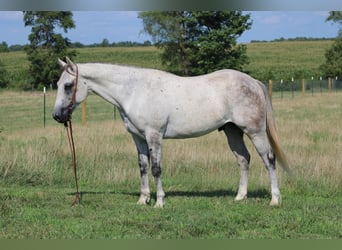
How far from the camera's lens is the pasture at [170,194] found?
596cm

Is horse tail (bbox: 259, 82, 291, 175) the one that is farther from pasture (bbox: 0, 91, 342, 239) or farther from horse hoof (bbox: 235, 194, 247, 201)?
horse hoof (bbox: 235, 194, 247, 201)

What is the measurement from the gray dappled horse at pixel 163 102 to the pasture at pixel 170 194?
630 mm

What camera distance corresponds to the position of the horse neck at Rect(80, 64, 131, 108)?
7555 mm

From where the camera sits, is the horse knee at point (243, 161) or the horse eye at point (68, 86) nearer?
the horse eye at point (68, 86)

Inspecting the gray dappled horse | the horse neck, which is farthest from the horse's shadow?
the horse neck

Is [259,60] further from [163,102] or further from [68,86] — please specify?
[68,86]

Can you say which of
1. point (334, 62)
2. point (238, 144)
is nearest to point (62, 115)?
point (238, 144)

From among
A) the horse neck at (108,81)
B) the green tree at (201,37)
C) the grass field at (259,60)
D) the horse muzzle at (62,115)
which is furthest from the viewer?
the grass field at (259,60)

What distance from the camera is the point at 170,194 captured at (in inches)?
325

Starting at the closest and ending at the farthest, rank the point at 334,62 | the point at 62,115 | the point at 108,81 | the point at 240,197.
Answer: the point at 62,115, the point at 108,81, the point at 240,197, the point at 334,62

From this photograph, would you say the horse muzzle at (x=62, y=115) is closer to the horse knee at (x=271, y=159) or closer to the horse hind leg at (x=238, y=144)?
the horse hind leg at (x=238, y=144)

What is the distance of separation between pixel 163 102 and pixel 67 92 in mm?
1356

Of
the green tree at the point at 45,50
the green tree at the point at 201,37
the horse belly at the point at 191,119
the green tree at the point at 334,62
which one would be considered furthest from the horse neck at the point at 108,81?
the green tree at the point at 334,62

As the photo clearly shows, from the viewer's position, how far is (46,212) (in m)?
6.89
